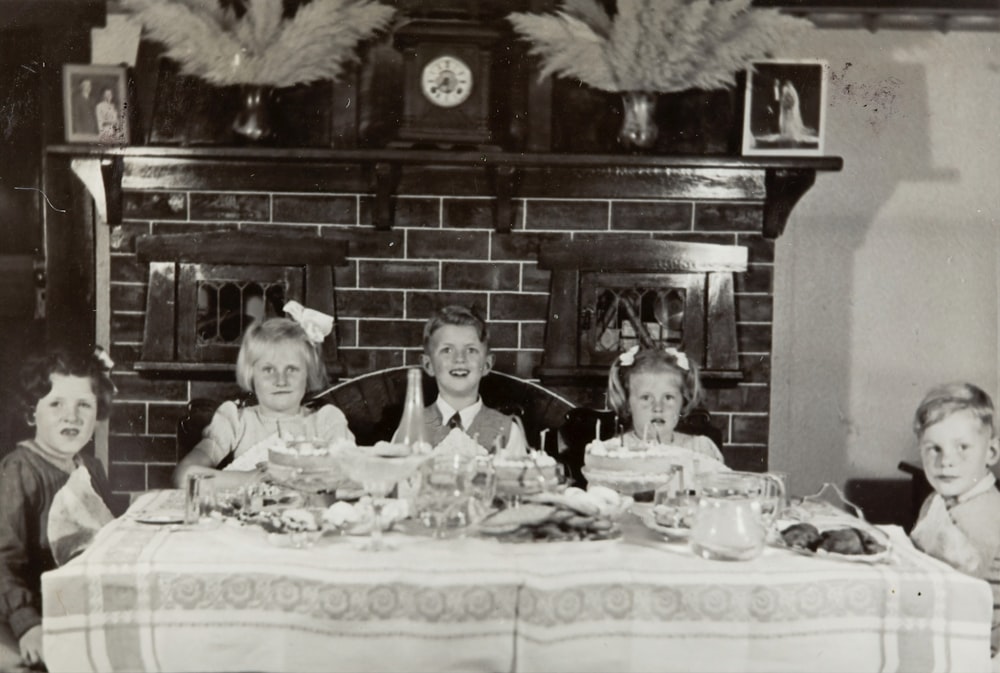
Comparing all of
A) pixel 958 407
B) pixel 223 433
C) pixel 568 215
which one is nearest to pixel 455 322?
pixel 568 215

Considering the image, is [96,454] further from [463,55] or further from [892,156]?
[892,156]

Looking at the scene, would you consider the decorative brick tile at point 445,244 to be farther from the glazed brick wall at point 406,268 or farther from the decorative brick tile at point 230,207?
the decorative brick tile at point 230,207

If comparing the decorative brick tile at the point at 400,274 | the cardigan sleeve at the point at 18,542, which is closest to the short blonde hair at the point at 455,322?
the decorative brick tile at the point at 400,274

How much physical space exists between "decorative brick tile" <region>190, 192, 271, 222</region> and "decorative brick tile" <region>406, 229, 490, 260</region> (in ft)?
1.33

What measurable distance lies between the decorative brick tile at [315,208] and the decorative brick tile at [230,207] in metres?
0.03

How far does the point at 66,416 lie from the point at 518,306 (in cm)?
119

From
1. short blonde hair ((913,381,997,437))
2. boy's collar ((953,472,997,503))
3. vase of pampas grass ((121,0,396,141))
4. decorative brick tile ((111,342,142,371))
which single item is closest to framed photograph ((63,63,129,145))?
vase of pampas grass ((121,0,396,141))

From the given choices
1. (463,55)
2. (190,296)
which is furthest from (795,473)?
(190,296)

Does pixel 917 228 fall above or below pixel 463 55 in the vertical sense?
below

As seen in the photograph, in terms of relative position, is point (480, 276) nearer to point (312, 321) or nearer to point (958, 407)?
point (312, 321)

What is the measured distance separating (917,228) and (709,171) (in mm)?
568

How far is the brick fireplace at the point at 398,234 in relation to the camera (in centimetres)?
273

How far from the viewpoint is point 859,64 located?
2629mm

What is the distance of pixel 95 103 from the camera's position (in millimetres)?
2664
